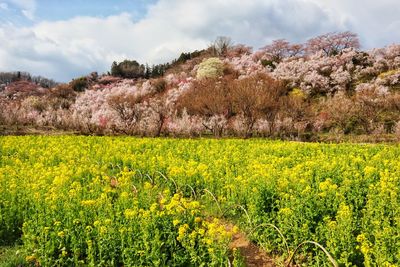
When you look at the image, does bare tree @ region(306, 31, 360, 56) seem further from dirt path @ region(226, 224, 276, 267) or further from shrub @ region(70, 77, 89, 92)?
dirt path @ region(226, 224, 276, 267)

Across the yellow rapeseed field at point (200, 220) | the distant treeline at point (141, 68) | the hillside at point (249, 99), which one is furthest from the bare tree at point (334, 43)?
the yellow rapeseed field at point (200, 220)

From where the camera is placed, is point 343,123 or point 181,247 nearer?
point 181,247

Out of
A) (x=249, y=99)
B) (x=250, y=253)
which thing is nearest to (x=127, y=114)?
(x=249, y=99)

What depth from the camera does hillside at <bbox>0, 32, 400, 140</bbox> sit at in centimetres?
3241

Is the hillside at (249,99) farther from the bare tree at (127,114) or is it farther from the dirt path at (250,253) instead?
the dirt path at (250,253)

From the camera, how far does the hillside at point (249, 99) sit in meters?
32.4

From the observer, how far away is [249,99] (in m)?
31.4

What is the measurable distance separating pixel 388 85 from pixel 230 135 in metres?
20.7

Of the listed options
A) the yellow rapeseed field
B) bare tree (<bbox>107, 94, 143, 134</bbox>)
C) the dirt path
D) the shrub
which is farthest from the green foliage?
the dirt path

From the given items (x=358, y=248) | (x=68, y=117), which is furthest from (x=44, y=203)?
(x=68, y=117)

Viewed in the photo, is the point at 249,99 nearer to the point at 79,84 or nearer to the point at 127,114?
the point at 127,114

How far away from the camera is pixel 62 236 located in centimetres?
696

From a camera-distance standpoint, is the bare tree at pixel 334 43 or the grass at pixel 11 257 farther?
the bare tree at pixel 334 43

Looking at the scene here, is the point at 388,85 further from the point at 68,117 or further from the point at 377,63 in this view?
the point at 68,117
